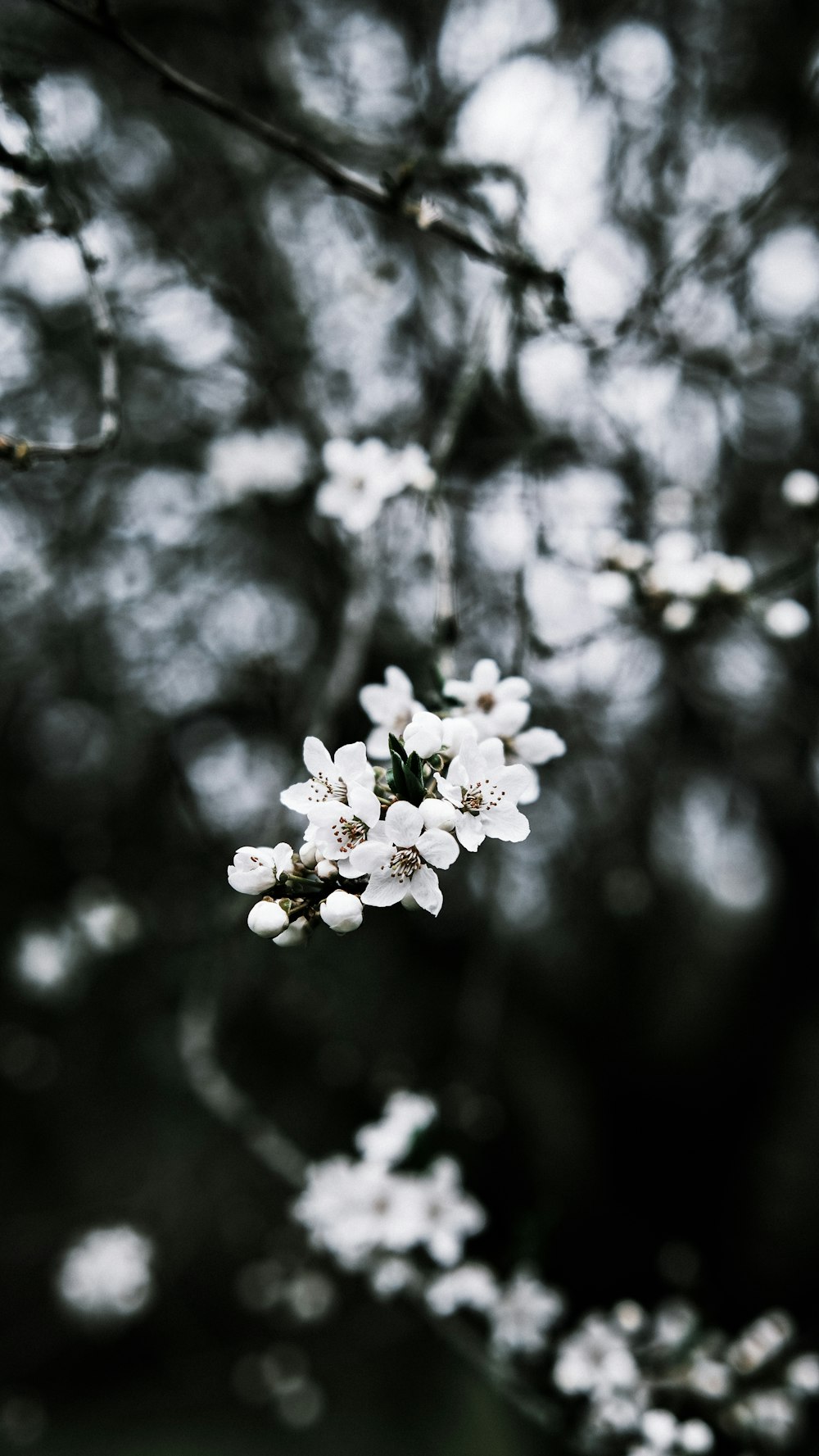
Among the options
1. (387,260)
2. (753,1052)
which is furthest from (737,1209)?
(387,260)

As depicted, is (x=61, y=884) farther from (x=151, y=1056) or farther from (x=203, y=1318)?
(x=203, y=1318)

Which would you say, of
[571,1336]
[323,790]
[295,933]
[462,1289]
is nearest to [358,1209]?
[462,1289]

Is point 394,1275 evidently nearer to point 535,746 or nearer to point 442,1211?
point 442,1211

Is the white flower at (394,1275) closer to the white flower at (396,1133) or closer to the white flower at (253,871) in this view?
the white flower at (396,1133)

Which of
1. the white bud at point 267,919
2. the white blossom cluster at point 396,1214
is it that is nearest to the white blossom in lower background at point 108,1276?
the white blossom cluster at point 396,1214

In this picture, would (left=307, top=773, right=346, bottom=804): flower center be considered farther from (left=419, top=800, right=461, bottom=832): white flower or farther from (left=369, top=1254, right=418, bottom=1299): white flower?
(left=369, top=1254, right=418, bottom=1299): white flower
